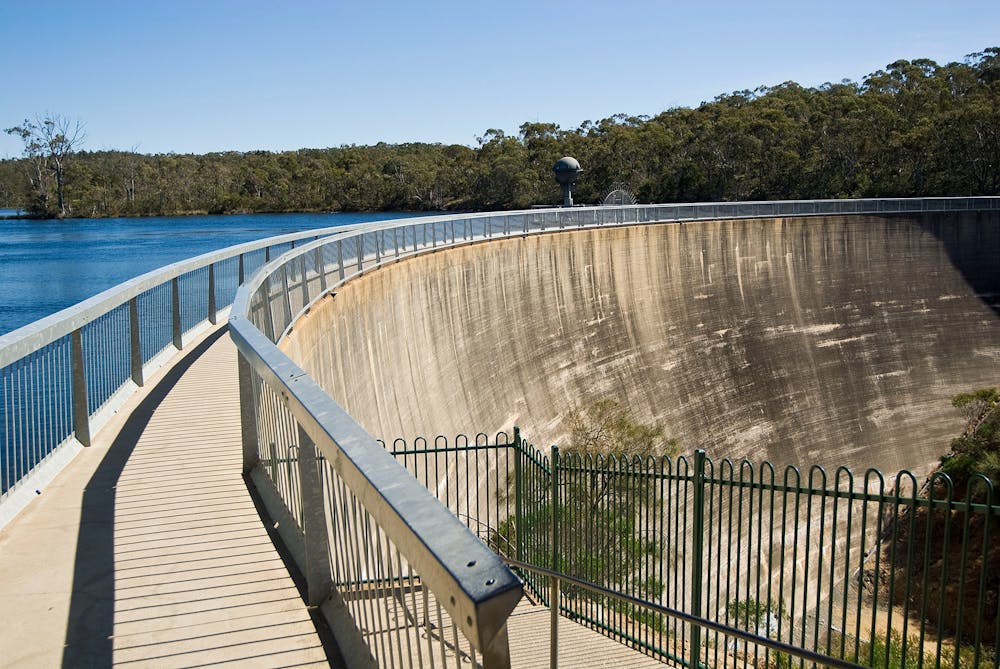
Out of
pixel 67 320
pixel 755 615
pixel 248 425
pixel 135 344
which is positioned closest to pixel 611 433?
pixel 755 615

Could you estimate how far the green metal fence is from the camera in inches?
226

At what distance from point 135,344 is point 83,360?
2147 mm

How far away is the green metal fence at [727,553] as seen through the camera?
5.74 metres

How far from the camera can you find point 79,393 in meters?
6.07

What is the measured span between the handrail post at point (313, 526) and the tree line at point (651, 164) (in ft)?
174

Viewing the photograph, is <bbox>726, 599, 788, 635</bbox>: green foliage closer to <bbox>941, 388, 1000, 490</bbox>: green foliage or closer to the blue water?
<bbox>941, 388, 1000, 490</bbox>: green foliage

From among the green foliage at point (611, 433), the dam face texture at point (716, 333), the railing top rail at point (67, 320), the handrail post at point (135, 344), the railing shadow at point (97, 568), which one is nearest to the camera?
the railing shadow at point (97, 568)

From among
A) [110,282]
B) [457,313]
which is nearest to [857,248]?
[457,313]

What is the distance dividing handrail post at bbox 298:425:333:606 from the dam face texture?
1067cm

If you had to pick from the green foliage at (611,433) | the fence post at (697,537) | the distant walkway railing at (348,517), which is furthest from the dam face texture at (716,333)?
the fence post at (697,537)

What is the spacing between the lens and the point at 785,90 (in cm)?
9638

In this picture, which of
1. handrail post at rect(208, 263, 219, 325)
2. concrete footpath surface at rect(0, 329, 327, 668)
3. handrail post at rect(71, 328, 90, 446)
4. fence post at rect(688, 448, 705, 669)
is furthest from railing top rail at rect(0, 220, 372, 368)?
fence post at rect(688, 448, 705, 669)

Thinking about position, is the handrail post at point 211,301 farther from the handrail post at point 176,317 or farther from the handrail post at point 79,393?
the handrail post at point 79,393

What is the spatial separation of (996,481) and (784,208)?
52.6 feet
